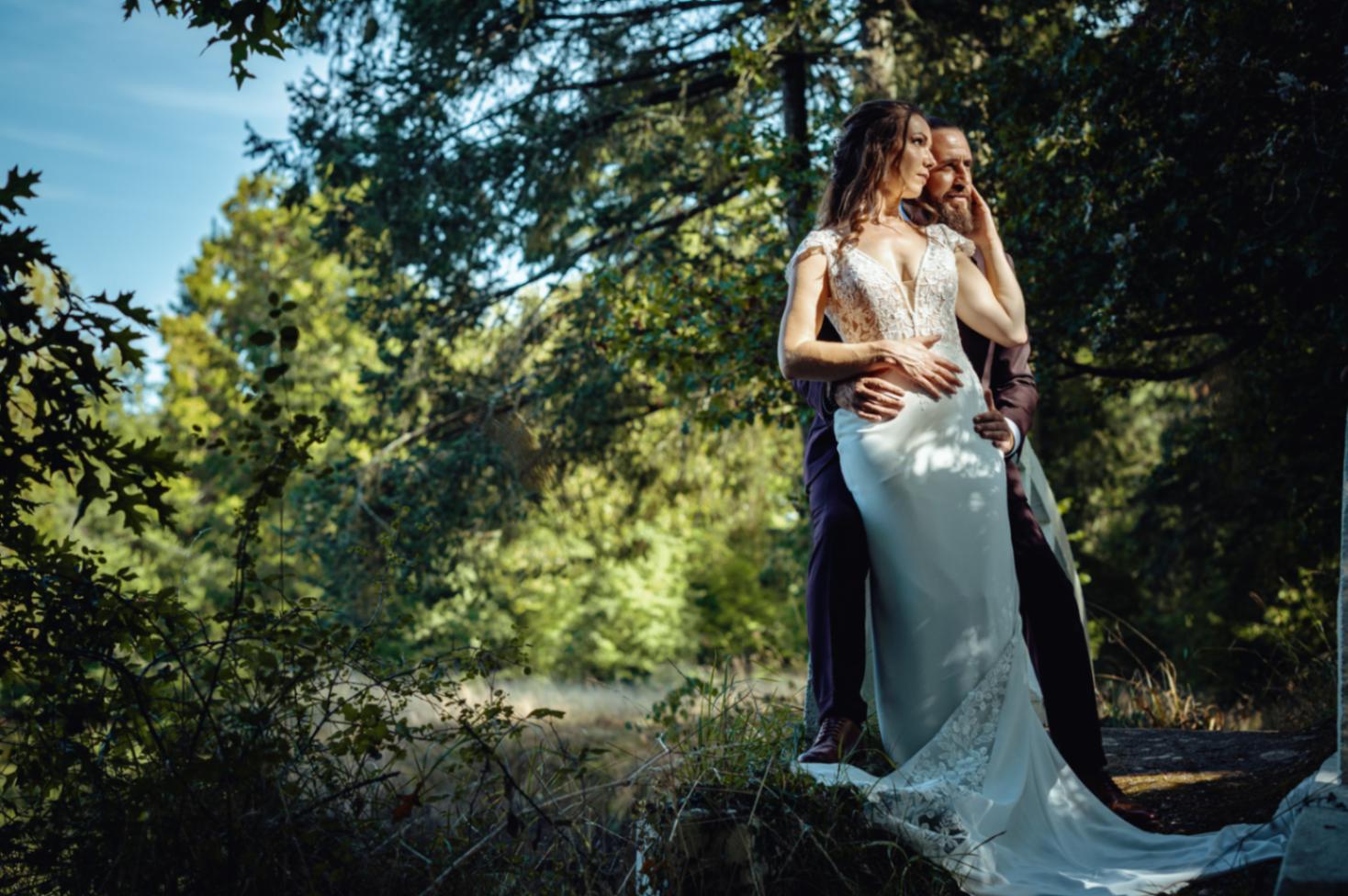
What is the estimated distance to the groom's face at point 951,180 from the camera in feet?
13.5

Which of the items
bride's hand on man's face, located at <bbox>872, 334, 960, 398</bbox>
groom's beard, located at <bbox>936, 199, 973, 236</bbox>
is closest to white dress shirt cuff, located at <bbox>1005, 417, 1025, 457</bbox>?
bride's hand on man's face, located at <bbox>872, 334, 960, 398</bbox>

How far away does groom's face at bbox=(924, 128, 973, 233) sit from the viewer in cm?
411

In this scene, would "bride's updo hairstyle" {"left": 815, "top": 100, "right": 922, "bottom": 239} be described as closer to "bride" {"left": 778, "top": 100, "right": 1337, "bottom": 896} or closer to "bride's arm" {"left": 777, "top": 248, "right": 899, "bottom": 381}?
"bride" {"left": 778, "top": 100, "right": 1337, "bottom": 896}

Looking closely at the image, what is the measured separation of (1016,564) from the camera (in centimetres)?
380

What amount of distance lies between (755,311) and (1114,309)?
6.50ft

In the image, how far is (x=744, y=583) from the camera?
24.9 meters

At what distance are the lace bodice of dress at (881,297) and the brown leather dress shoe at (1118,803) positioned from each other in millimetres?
1390

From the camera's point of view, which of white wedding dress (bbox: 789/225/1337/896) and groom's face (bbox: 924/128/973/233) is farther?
groom's face (bbox: 924/128/973/233)

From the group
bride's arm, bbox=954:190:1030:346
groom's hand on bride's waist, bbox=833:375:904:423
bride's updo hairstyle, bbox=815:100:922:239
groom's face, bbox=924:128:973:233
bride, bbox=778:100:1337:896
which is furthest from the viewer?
groom's face, bbox=924:128:973:233

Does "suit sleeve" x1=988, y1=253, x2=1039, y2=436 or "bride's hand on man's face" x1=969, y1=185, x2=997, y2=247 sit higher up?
"bride's hand on man's face" x1=969, y1=185, x2=997, y2=247

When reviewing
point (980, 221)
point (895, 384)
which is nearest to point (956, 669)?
point (895, 384)

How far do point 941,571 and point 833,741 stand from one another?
60 cm

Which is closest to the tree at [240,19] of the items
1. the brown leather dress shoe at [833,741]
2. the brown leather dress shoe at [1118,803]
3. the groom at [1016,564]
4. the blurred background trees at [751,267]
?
the blurred background trees at [751,267]

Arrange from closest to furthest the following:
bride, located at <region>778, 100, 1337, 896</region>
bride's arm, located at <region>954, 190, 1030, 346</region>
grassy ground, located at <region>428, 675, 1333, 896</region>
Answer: grassy ground, located at <region>428, 675, 1333, 896</region> < bride, located at <region>778, 100, 1337, 896</region> < bride's arm, located at <region>954, 190, 1030, 346</region>
